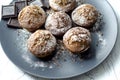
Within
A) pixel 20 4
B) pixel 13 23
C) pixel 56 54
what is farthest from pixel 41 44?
pixel 20 4

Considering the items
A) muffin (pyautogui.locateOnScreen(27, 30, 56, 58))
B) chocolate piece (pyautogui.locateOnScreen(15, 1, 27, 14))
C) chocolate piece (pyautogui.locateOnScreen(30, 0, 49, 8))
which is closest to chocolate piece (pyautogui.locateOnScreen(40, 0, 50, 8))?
chocolate piece (pyautogui.locateOnScreen(30, 0, 49, 8))

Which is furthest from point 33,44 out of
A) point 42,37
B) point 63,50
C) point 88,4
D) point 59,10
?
point 88,4

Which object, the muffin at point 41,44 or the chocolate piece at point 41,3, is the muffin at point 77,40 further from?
the chocolate piece at point 41,3

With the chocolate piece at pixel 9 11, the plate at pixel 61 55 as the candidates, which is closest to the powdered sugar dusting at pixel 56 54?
the plate at pixel 61 55

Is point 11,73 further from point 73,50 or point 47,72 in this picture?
point 73,50

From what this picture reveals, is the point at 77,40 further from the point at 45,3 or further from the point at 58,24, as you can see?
the point at 45,3
